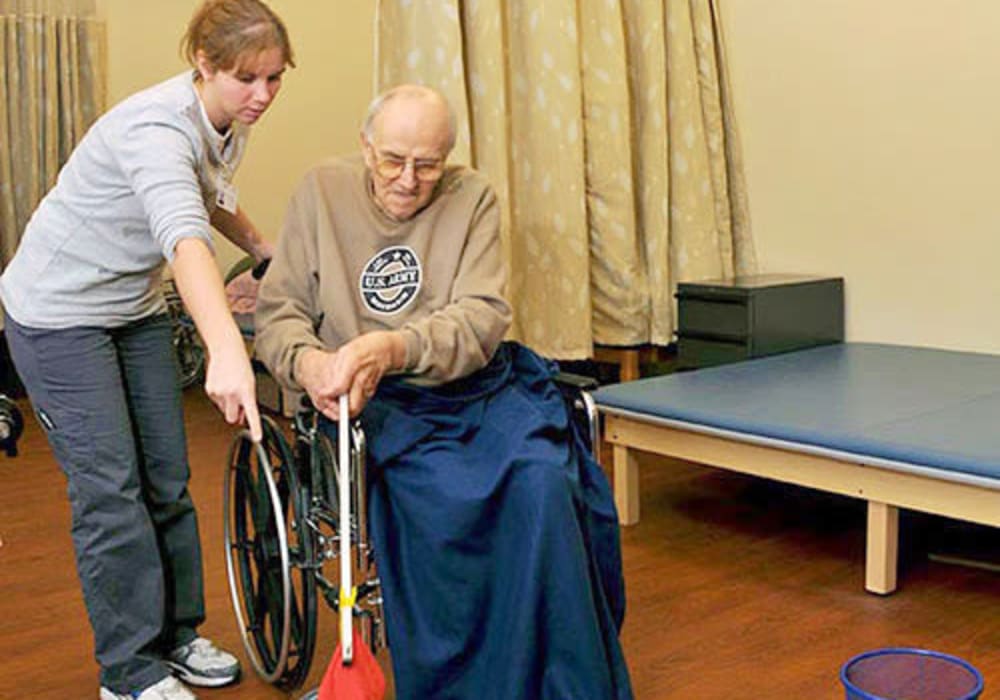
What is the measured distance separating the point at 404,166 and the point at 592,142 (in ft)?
5.24

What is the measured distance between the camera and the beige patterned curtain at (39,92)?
180 inches

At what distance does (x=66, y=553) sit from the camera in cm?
295

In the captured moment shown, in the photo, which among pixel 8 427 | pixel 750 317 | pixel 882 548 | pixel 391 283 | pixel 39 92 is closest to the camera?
pixel 8 427

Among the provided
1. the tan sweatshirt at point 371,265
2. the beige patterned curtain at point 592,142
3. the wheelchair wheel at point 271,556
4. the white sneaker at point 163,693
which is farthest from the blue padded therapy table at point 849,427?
the white sneaker at point 163,693

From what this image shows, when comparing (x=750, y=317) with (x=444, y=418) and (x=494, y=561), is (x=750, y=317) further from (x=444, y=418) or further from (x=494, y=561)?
(x=494, y=561)

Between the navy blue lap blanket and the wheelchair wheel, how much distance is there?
14 cm

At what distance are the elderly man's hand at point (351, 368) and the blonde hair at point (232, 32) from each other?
18.8 inches

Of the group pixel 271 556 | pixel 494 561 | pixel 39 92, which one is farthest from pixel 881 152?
pixel 39 92

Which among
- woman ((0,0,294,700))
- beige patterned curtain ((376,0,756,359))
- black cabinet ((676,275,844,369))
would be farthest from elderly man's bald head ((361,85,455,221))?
black cabinet ((676,275,844,369))

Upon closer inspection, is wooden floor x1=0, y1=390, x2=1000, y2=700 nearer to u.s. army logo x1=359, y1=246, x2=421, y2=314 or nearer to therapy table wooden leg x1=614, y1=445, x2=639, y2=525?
therapy table wooden leg x1=614, y1=445, x2=639, y2=525

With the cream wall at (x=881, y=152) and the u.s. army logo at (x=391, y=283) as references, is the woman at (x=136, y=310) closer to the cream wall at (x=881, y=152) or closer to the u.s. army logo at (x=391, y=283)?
the u.s. army logo at (x=391, y=283)

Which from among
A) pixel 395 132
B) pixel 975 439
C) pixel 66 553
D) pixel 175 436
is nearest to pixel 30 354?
pixel 175 436

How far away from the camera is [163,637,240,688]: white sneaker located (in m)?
2.17

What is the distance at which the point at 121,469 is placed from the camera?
1940mm
